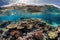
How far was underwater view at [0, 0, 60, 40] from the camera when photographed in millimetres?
1985

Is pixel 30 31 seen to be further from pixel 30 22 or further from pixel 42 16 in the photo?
pixel 42 16

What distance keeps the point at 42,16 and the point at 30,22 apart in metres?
0.17

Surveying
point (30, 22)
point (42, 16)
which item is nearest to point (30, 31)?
point (30, 22)

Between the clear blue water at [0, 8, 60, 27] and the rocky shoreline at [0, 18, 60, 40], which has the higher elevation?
the clear blue water at [0, 8, 60, 27]

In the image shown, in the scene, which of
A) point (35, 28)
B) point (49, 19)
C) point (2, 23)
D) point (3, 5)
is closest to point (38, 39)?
point (35, 28)

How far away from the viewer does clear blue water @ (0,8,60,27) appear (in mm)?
2029

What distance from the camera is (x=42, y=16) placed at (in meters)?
2.05

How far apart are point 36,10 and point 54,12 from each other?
0.77 ft

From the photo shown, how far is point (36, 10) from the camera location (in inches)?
81.6

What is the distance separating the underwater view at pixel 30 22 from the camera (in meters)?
1.99

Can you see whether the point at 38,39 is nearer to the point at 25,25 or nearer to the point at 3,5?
the point at 25,25

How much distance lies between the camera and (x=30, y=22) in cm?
205

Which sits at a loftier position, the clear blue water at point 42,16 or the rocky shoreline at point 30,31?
the clear blue water at point 42,16

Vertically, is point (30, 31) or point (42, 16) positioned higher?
point (42, 16)
